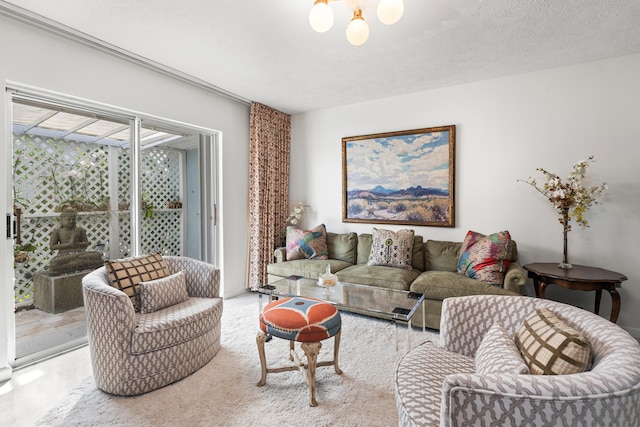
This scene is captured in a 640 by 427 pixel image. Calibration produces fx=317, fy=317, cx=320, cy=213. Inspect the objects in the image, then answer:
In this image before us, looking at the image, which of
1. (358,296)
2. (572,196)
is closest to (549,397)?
(358,296)

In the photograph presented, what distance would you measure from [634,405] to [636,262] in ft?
8.88

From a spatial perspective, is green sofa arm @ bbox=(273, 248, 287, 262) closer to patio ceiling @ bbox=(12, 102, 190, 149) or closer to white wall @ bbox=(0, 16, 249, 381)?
white wall @ bbox=(0, 16, 249, 381)

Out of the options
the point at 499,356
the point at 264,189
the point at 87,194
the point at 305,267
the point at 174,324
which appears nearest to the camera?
the point at 499,356

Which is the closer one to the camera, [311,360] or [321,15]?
[321,15]

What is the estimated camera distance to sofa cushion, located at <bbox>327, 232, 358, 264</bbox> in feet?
13.4

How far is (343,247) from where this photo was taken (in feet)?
13.5

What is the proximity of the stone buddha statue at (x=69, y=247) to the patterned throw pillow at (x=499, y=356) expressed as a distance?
3.18 meters

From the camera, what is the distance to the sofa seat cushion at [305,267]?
12.0ft

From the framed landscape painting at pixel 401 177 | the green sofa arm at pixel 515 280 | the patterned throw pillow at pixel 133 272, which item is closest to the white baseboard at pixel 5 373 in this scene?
the patterned throw pillow at pixel 133 272

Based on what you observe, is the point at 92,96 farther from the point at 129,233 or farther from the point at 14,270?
the point at 14,270

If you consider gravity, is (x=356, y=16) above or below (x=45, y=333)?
above

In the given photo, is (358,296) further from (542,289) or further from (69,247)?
(69,247)

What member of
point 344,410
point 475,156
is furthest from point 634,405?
point 475,156

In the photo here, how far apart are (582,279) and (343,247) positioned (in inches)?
94.5
